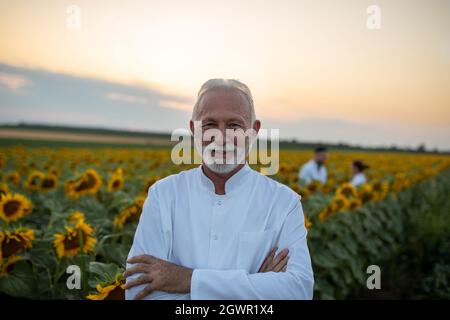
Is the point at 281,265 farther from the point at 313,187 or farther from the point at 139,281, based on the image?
the point at 313,187

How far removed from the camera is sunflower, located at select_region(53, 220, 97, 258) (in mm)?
3168

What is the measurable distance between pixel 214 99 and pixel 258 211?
610mm

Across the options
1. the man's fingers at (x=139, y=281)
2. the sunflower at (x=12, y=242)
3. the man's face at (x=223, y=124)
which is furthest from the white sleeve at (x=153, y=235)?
the sunflower at (x=12, y=242)

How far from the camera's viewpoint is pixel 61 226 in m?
3.68

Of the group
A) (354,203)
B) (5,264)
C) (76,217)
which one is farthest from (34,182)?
(354,203)

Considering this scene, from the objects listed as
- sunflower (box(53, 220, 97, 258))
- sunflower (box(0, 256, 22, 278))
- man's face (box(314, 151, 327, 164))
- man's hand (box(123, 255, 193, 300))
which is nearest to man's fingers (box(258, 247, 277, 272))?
man's hand (box(123, 255, 193, 300))

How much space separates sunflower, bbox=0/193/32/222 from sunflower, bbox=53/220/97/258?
907 millimetres

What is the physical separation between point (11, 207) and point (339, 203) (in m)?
3.59

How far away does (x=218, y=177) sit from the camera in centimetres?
229

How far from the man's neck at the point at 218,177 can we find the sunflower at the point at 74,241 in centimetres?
131

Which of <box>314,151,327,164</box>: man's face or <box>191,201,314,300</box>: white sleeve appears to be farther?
<box>314,151,327,164</box>: man's face

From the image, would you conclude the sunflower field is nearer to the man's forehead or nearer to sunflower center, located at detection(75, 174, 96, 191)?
sunflower center, located at detection(75, 174, 96, 191)

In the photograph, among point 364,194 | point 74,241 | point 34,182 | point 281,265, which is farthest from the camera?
point 364,194
